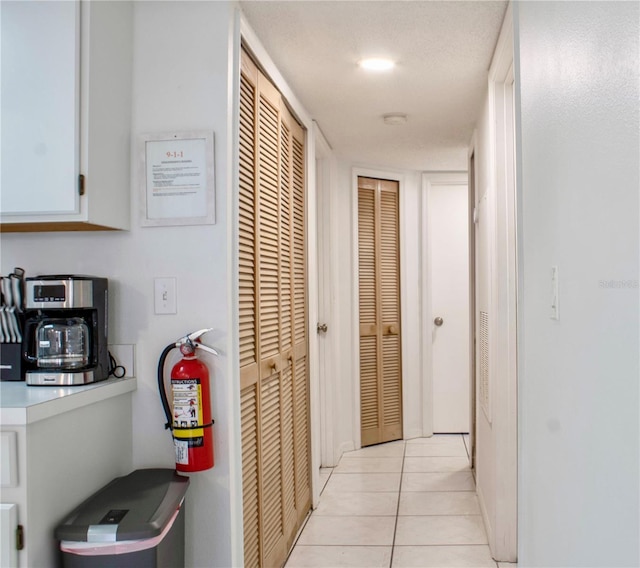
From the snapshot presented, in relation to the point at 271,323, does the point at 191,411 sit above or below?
below

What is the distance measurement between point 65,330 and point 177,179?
1.99 ft

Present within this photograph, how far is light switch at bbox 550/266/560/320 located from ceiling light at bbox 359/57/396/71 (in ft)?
5.52

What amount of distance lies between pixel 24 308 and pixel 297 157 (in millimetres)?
1822

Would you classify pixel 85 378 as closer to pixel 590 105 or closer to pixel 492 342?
pixel 590 105

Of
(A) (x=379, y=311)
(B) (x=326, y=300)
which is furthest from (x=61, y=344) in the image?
(A) (x=379, y=311)

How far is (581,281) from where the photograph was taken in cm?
125

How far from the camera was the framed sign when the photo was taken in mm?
2197

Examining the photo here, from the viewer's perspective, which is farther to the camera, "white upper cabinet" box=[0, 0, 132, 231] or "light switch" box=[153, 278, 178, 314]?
"light switch" box=[153, 278, 178, 314]

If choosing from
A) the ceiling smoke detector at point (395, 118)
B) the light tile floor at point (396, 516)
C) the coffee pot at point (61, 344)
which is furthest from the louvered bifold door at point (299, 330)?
the coffee pot at point (61, 344)

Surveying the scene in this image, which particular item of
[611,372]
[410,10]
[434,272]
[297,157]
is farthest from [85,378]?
[434,272]

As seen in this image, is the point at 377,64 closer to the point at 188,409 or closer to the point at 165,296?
the point at 165,296

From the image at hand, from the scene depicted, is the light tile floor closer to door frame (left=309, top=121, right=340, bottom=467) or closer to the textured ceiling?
door frame (left=309, top=121, right=340, bottom=467)

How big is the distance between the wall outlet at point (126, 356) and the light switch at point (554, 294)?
1.36 meters

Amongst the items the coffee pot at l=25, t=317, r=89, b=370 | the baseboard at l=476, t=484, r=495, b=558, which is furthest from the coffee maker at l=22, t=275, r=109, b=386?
the baseboard at l=476, t=484, r=495, b=558
